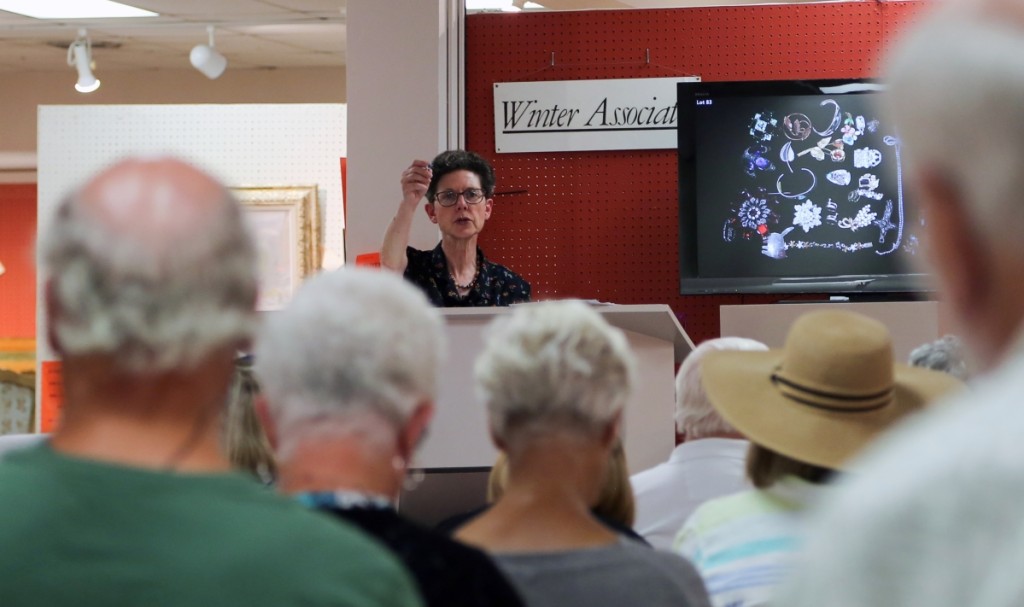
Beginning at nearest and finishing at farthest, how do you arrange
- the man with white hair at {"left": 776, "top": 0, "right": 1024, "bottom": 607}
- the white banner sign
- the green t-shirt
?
the man with white hair at {"left": 776, "top": 0, "right": 1024, "bottom": 607}, the green t-shirt, the white banner sign

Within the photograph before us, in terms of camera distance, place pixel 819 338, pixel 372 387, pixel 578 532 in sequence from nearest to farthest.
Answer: pixel 372 387, pixel 578 532, pixel 819 338

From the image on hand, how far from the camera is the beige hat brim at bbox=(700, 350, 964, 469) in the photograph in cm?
186

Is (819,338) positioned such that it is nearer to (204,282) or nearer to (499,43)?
(204,282)

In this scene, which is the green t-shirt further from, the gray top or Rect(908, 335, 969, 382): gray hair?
Rect(908, 335, 969, 382): gray hair

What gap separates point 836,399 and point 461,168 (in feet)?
8.98

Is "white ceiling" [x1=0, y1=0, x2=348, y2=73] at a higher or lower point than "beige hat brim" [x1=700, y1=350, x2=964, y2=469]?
higher

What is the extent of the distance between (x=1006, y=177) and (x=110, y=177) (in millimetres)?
738

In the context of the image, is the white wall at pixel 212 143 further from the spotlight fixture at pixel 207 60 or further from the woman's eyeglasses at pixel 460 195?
the woman's eyeglasses at pixel 460 195

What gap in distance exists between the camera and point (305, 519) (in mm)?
1030

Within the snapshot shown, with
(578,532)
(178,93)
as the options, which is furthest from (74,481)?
(178,93)

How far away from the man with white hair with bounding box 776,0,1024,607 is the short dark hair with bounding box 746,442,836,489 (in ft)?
3.68

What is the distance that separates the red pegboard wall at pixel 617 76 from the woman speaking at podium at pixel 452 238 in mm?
987

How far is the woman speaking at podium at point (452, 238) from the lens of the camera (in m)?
4.45

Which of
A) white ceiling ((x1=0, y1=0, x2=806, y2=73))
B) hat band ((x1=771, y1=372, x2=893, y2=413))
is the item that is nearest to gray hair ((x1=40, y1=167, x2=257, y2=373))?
hat band ((x1=771, y1=372, x2=893, y2=413))
